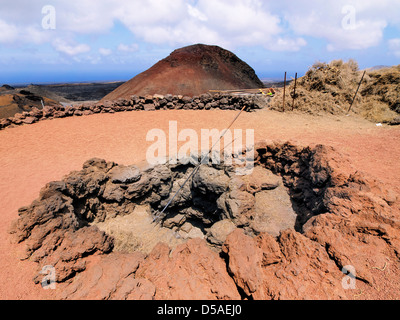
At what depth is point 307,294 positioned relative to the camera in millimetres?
2088

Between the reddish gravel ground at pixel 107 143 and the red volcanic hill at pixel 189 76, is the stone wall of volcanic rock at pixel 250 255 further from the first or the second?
the red volcanic hill at pixel 189 76

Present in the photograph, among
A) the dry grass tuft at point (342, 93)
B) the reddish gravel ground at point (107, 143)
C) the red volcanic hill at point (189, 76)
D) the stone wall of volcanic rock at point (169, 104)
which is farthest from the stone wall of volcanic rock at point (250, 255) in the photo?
the red volcanic hill at point (189, 76)

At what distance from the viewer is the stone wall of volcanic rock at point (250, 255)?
7.38ft

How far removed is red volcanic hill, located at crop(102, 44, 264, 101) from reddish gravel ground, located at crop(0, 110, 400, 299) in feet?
Result: 22.3

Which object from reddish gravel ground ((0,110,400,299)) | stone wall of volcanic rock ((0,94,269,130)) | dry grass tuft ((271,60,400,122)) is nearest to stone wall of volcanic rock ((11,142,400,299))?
reddish gravel ground ((0,110,400,299))

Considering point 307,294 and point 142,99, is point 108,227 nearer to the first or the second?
point 307,294

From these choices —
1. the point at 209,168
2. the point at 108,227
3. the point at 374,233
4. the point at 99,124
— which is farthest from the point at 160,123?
the point at 374,233

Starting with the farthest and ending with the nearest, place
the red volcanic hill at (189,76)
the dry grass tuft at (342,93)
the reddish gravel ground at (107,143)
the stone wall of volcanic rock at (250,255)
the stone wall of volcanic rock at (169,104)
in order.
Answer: the red volcanic hill at (189,76), the stone wall of volcanic rock at (169,104), the dry grass tuft at (342,93), the reddish gravel ground at (107,143), the stone wall of volcanic rock at (250,255)

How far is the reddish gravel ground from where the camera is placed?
3.58m

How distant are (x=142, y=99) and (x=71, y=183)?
374 inches

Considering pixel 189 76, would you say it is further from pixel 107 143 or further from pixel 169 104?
pixel 107 143

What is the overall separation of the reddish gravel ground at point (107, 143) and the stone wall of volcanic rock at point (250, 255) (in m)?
0.43

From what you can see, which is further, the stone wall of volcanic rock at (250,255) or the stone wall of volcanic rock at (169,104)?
the stone wall of volcanic rock at (169,104)

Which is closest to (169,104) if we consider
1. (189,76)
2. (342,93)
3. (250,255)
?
(189,76)
